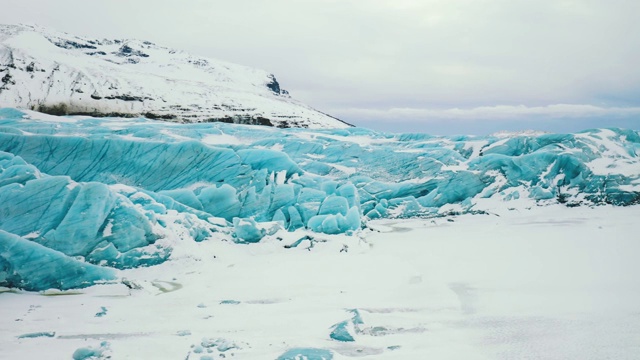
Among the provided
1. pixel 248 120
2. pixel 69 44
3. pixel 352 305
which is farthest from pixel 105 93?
pixel 352 305

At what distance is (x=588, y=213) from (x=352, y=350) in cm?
1389

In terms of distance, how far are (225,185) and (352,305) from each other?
7013 mm

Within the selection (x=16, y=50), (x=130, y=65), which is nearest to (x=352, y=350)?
(x=16, y=50)

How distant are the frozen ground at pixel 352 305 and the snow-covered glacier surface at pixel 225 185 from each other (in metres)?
0.61

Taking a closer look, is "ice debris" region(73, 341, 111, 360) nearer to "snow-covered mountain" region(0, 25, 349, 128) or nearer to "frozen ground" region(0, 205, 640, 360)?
"frozen ground" region(0, 205, 640, 360)

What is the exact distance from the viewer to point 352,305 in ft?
21.1

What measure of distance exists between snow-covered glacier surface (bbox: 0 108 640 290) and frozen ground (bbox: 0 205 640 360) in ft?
2.00

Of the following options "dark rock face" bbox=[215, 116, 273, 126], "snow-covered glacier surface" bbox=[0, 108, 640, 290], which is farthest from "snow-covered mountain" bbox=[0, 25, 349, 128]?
"snow-covered glacier surface" bbox=[0, 108, 640, 290]

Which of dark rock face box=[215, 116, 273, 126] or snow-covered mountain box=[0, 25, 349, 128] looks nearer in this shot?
snow-covered mountain box=[0, 25, 349, 128]

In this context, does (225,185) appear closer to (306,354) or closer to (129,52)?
(306,354)

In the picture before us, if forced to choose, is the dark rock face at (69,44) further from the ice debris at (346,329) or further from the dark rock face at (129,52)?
the ice debris at (346,329)

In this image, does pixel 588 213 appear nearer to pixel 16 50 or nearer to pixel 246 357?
pixel 246 357

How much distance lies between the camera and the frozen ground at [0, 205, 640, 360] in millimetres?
4824

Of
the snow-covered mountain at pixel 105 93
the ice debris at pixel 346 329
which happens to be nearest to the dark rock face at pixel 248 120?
the snow-covered mountain at pixel 105 93
